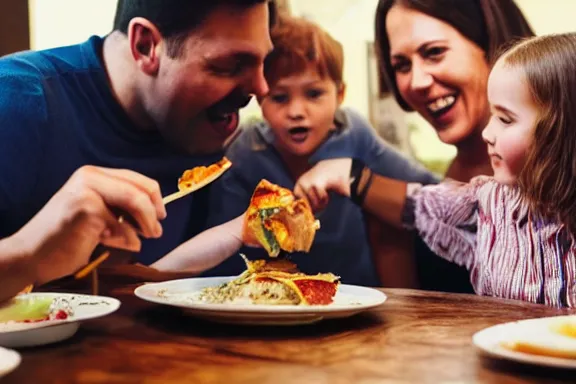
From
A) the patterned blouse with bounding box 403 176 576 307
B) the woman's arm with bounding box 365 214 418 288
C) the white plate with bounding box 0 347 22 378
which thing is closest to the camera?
the white plate with bounding box 0 347 22 378

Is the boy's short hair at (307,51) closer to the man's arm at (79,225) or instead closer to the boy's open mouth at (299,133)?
the boy's open mouth at (299,133)

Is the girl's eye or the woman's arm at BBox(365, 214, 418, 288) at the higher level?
the girl's eye

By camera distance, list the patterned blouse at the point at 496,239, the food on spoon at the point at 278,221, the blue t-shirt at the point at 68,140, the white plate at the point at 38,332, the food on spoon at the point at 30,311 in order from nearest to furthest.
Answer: the white plate at the point at 38,332 < the food on spoon at the point at 30,311 < the food on spoon at the point at 278,221 < the patterned blouse at the point at 496,239 < the blue t-shirt at the point at 68,140

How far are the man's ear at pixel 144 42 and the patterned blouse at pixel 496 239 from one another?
3.21ft

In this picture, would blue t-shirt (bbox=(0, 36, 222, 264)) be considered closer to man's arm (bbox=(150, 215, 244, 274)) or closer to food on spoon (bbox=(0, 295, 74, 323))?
man's arm (bbox=(150, 215, 244, 274))

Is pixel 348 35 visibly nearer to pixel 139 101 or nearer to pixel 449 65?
pixel 449 65

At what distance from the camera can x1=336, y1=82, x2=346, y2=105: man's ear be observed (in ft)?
7.57

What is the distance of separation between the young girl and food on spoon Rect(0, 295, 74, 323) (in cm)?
126

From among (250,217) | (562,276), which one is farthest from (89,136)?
(562,276)

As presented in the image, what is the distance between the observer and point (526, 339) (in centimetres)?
100

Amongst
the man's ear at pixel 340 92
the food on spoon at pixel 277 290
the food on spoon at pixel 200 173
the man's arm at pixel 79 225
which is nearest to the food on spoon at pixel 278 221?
the food on spoon at pixel 277 290

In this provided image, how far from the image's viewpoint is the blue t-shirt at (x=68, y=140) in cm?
208

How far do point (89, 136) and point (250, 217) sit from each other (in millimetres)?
867

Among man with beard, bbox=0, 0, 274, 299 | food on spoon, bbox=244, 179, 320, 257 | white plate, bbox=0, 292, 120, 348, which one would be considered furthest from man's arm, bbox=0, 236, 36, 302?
food on spoon, bbox=244, 179, 320, 257
